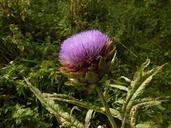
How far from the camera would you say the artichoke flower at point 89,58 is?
178 centimetres

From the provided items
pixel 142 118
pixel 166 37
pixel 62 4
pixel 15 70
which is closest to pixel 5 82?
pixel 15 70

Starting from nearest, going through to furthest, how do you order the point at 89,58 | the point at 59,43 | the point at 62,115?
the point at 89,58
the point at 62,115
the point at 59,43

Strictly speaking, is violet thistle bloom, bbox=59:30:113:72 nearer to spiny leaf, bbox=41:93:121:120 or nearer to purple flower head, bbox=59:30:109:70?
purple flower head, bbox=59:30:109:70

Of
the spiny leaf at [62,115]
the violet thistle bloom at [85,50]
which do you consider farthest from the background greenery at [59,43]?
the violet thistle bloom at [85,50]

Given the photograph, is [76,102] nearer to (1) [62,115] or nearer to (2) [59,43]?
(1) [62,115]

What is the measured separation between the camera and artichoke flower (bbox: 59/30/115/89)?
1.78 m

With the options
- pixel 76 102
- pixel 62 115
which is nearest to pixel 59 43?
pixel 62 115

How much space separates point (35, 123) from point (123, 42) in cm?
103

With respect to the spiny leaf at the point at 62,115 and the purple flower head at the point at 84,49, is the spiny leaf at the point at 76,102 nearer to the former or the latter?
the spiny leaf at the point at 62,115

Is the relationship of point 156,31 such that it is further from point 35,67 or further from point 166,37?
point 35,67

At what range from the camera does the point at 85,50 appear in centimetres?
179

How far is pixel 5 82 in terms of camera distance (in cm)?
286

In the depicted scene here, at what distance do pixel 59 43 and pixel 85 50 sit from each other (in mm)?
1523

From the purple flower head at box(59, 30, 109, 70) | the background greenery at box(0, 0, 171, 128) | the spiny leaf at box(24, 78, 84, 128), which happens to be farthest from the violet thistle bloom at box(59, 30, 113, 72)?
the background greenery at box(0, 0, 171, 128)
